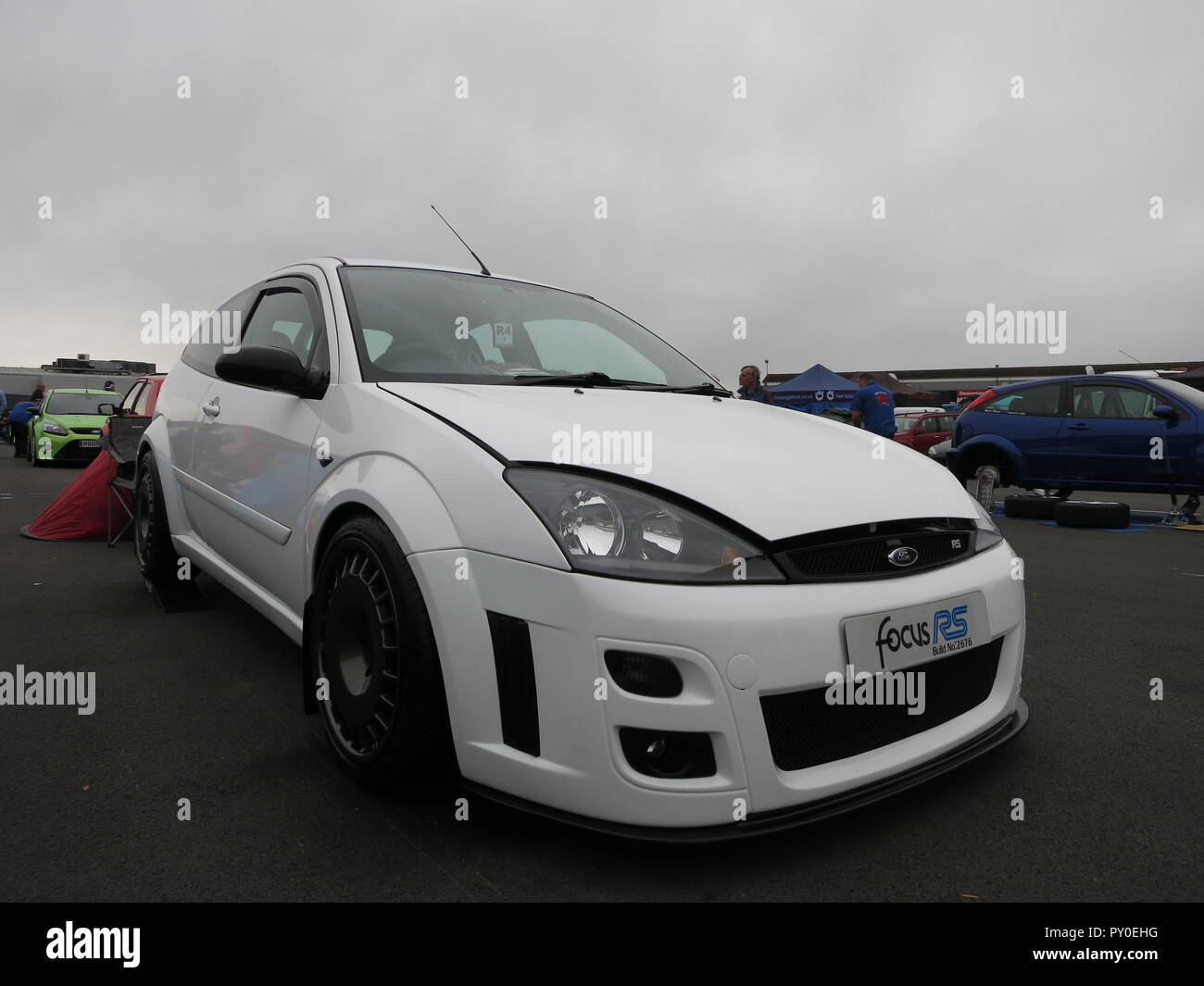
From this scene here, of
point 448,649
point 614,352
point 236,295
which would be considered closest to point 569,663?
point 448,649

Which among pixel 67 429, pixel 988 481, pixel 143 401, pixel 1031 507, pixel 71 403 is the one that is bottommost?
pixel 1031 507

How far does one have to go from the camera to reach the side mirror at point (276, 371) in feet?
8.50

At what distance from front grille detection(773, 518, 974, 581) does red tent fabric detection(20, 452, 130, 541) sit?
6.14 metres

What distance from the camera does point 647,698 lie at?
5.59 ft

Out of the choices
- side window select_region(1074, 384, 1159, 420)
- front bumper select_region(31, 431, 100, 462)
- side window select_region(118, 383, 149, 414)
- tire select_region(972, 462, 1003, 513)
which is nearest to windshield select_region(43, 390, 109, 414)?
front bumper select_region(31, 431, 100, 462)

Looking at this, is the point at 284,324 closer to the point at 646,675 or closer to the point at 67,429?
the point at 646,675

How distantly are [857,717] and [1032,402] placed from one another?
934 centimetres

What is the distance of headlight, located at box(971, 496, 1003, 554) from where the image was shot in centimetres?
226

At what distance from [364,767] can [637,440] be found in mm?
1023

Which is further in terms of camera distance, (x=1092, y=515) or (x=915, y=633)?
(x=1092, y=515)

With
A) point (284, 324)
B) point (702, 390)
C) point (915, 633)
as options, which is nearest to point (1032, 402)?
→ point (702, 390)

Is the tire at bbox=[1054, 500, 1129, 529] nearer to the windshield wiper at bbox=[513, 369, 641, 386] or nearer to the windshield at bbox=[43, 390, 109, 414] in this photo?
the windshield wiper at bbox=[513, 369, 641, 386]

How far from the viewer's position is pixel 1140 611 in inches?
176
